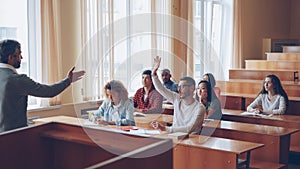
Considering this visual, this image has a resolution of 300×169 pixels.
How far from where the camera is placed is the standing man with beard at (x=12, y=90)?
3.08m

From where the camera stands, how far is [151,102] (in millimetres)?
5680

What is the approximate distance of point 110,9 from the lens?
6488 mm

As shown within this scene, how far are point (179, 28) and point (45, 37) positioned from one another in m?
3.10

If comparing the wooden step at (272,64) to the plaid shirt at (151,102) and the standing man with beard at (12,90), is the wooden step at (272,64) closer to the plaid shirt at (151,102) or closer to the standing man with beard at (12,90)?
the plaid shirt at (151,102)

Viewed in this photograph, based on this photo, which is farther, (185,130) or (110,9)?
(110,9)

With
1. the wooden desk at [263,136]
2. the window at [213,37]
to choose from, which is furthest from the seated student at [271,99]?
the window at [213,37]

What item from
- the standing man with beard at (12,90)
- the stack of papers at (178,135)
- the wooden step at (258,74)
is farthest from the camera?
the wooden step at (258,74)

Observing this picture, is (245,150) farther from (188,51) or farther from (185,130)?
(188,51)

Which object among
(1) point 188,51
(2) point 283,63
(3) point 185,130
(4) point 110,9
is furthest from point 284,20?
(3) point 185,130

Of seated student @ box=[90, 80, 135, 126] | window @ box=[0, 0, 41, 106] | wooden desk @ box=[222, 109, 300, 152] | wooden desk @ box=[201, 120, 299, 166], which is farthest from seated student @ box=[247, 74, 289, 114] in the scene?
window @ box=[0, 0, 41, 106]

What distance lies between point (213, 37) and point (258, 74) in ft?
4.32

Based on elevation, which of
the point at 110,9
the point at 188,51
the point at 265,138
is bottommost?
the point at 265,138

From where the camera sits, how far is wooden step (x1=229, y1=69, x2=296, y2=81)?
7.88 metres

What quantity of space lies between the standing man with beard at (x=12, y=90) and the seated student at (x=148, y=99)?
8.25 ft
